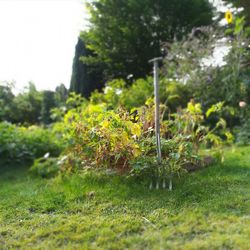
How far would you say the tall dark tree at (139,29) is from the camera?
1259 cm

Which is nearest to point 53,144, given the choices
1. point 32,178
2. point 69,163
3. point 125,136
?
point 32,178

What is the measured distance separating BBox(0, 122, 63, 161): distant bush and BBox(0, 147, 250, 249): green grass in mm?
1705

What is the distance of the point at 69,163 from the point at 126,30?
8.61 m

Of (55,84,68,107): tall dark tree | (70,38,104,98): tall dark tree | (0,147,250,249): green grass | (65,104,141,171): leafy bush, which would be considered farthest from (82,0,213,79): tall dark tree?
(0,147,250,249): green grass

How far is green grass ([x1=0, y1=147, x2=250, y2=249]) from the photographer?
8.04ft

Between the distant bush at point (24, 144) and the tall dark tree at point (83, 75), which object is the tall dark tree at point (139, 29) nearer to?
the tall dark tree at point (83, 75)

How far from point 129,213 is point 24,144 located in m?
3.49

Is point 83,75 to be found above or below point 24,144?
above

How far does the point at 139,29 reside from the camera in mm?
12586

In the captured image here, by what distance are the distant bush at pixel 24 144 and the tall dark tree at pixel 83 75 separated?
271 inches

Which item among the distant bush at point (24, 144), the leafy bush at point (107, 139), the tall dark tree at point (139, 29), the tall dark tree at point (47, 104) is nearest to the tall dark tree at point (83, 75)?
the tall dark tree at point (139, 29)

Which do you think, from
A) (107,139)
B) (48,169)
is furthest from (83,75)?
(107,139)

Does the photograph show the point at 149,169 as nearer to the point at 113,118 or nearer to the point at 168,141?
the point at 168,141

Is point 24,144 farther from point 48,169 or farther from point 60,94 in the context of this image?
point 60,94
